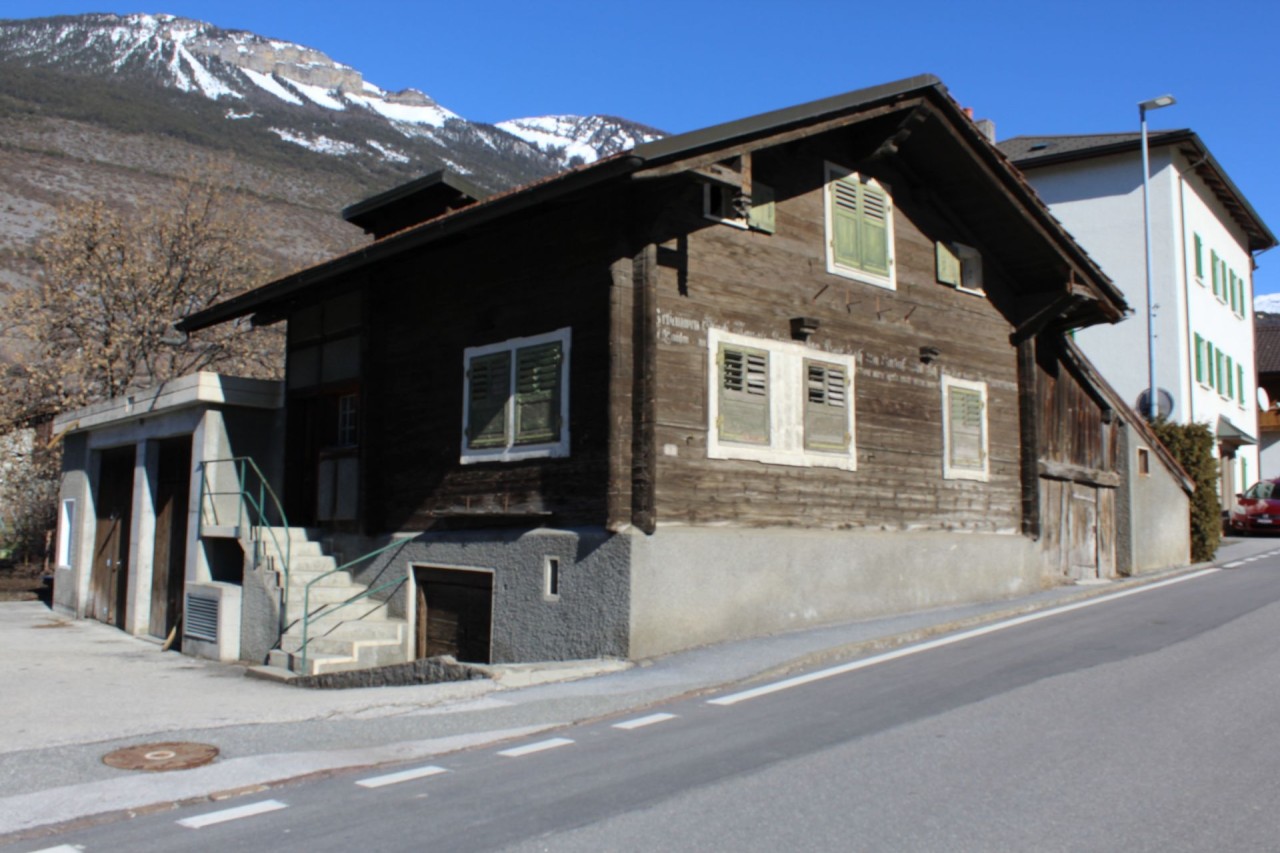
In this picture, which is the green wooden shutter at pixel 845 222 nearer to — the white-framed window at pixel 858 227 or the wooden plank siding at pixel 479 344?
the white-framed window at pixel 858 227

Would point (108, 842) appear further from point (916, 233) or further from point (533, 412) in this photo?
point (916, 233)

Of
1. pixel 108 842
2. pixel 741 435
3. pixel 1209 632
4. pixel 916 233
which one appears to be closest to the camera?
pixel 108 842

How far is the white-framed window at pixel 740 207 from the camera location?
39.7ft

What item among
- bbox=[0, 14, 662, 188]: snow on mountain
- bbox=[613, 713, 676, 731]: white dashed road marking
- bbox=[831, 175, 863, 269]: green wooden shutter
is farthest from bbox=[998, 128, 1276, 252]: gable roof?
bbox=[0, 14, 662, 188]: snow on mountain

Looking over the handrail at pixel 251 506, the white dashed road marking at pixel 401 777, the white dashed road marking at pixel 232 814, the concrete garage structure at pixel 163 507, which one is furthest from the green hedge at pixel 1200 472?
the white dashed road marking at pixel 232 814

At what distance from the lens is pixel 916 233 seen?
51.3ft

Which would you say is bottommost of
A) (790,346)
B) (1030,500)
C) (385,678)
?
(385,678)

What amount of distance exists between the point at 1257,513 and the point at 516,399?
26.9 metres

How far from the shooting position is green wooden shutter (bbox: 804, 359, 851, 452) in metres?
13.4

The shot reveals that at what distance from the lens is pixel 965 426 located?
15961mm

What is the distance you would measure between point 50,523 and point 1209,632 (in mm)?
26825

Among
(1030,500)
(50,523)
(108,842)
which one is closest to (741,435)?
(1030,500)

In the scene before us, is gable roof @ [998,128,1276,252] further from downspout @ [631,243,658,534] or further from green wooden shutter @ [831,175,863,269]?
downspout @ [631,243,658,534]

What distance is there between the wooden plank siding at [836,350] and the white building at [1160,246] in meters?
17.7
